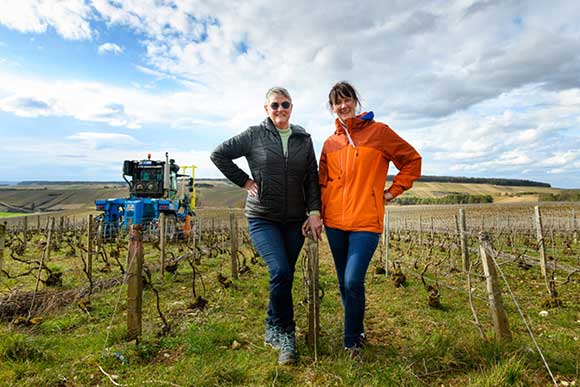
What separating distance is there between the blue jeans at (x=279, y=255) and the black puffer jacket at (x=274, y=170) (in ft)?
0.30

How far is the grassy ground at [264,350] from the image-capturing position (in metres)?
2.53

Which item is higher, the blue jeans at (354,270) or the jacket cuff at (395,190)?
the jacket cuff at (395,190)

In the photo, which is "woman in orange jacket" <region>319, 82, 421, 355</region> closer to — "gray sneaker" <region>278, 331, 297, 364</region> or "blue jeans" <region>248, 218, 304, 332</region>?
"blue jeans" <region>248, 218, 304, 332</region>

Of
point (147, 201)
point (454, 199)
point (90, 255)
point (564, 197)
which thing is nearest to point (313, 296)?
point (90, 255)

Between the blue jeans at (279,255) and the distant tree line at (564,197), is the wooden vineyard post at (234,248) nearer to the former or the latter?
the blue jeans at (279,255)

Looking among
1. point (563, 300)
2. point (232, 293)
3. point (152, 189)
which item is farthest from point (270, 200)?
point (152, 189)

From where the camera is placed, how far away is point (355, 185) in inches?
109

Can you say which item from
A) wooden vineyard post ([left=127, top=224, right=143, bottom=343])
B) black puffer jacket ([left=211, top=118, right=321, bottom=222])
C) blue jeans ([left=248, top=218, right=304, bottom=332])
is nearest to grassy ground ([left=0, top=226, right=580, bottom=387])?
wooden vineyard post ([left=127, top=224, right=143, bottom=343])

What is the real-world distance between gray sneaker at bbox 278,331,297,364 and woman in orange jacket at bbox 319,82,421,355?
0.45 metres

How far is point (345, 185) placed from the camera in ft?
9.22

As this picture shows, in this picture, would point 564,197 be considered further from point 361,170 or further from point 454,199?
point 361,170

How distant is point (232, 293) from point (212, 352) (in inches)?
96.5

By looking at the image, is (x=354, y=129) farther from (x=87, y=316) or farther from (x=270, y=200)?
(x=87, y=316)

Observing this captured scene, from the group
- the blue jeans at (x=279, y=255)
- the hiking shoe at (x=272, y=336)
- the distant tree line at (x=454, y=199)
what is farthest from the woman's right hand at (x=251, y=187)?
the distant tree line at (x=454, y=199)
